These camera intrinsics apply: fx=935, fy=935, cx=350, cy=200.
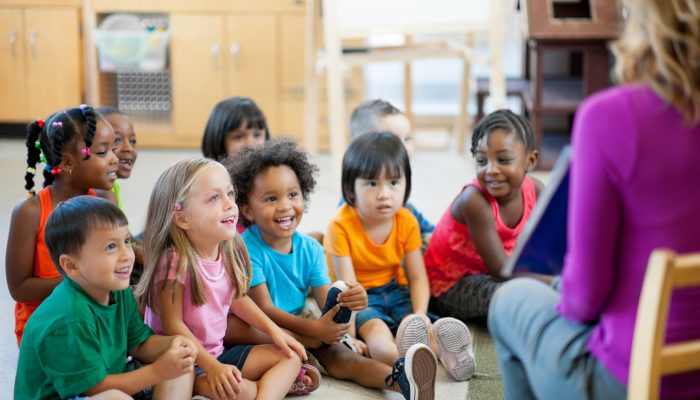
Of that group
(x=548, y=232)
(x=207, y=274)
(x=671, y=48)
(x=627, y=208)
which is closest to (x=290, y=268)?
(x=207, y=274)

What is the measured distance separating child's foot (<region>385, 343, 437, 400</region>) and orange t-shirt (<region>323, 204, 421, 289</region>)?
0.49 meters

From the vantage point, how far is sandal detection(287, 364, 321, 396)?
1823 millimetres

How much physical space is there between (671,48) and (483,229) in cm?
111

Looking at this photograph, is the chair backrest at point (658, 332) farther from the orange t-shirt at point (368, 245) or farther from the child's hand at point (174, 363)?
the orange t-shirt at point (368, 245)

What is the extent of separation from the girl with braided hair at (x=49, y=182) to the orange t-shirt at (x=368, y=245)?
53cm

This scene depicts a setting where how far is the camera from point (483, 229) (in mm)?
2154

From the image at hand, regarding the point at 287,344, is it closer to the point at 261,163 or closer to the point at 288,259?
the point at 288,259

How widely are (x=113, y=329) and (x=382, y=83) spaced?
3972 mm

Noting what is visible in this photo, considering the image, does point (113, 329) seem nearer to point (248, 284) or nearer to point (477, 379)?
point (248, 284)

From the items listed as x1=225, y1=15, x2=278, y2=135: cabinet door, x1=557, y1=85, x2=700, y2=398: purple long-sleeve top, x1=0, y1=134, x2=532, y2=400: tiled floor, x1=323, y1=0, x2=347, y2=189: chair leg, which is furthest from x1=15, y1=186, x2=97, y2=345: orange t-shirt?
x1=225, y1=15, x2=278, y2=135: cabinet door

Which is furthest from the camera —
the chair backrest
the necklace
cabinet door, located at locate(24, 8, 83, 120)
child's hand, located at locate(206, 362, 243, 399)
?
Answer: cabinet door, located at locate(24, 8, 83, 120)

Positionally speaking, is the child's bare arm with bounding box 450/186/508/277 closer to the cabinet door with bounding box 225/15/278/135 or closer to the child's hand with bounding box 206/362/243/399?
the child's hand with bounding box 206/362/243/399

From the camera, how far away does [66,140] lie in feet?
6.33

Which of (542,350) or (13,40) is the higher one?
(13,40)
